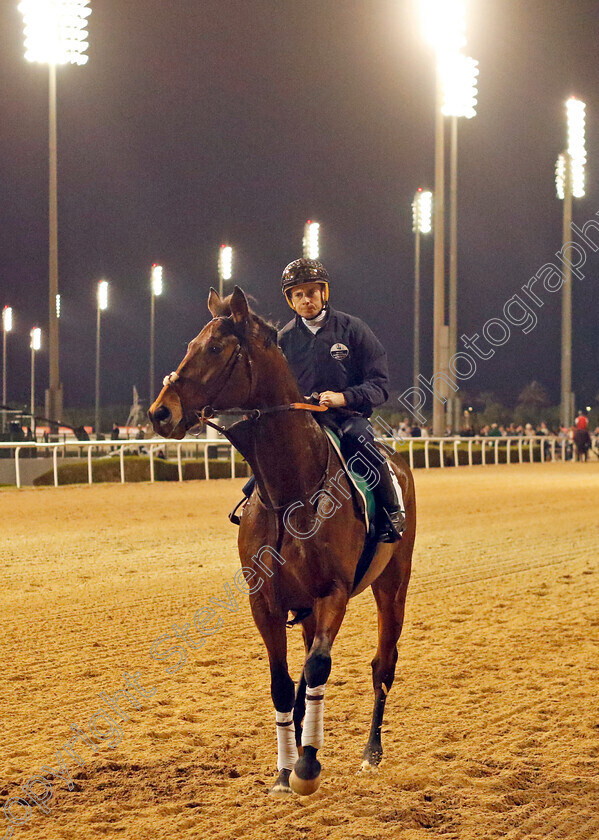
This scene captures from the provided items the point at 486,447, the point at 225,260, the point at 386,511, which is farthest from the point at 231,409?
the point at 225,260

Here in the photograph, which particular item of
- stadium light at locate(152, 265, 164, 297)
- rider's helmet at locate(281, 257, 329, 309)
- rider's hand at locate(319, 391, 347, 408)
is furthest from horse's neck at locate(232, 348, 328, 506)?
stadium light at locate(152, 265, 164, 297)

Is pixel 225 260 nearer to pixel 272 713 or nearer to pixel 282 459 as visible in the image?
pixel 272 713

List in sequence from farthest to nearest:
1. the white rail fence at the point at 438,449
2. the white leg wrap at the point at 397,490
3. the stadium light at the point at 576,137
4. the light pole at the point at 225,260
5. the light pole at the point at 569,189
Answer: the light pole at the point at 225,260, the stadium light at the point at 576,137, the light pole at the point at 569,189, the white rail fence at the point at 438,449, the white leg wrap at the point at 397,490

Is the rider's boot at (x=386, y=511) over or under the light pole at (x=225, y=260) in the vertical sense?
under

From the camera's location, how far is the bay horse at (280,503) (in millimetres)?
3438

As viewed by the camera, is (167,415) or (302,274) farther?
(302,274)

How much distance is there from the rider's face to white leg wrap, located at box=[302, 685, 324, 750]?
160 cm

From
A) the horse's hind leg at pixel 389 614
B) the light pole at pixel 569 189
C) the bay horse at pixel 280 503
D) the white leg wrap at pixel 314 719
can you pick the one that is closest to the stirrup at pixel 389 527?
the bay horse at pixel 280 503

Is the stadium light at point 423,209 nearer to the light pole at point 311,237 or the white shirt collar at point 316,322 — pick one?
the light pole at point 311,237

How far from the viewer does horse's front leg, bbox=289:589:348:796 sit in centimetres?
333

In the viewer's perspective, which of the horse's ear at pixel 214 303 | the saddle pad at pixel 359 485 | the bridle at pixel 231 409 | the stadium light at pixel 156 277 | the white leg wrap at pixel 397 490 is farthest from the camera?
the stadium light at pixel 156 277

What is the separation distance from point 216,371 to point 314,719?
1.38 metres

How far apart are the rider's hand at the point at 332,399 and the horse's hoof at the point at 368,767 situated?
1.51m

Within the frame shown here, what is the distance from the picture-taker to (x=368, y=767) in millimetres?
3766
